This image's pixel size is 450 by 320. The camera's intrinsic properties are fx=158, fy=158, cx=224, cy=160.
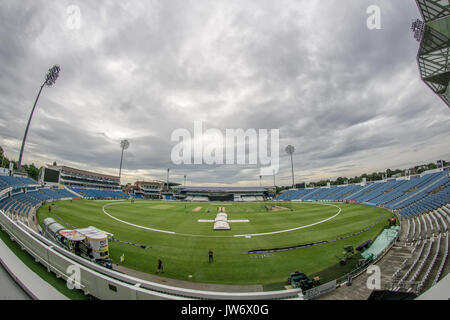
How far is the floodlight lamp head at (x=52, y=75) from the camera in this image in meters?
31.5

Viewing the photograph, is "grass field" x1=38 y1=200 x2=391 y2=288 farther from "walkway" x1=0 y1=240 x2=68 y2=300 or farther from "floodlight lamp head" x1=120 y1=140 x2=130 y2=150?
"floodlight lamp head" x1=120 y1=140 x2=130 y2=150

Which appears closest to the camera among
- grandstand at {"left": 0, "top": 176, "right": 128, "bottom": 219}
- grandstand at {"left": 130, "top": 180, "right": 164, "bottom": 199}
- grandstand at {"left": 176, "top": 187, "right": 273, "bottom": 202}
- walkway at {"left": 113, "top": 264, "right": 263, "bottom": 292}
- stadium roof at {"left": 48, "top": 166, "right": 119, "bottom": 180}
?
walkway at {"left": 113, "top": 264, "right": 263, "bottom": 292}

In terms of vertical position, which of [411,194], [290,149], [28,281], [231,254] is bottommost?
[231,254]

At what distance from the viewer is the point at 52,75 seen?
104 feet

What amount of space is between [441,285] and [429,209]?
30575 mm

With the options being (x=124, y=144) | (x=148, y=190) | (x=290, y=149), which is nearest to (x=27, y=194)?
(x=124, y=144)

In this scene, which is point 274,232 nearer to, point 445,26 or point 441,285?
point 441,285

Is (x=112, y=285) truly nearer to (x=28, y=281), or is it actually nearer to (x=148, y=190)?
(x=28, y=281)

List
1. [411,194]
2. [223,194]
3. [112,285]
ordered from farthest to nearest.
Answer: [223,194], [411,194], [112,285]

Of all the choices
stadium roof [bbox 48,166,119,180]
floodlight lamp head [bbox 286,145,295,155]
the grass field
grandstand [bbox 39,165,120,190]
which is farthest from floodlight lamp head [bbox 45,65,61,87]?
floodlight lamp head [bbox 286,145,295,155]

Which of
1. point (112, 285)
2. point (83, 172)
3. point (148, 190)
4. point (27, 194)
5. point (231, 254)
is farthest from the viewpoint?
point (148, 190)

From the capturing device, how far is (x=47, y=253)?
569cm

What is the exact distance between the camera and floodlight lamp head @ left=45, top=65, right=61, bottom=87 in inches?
1241
